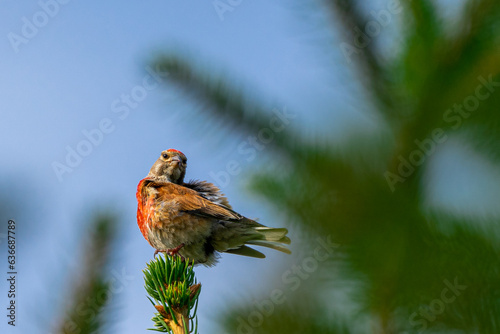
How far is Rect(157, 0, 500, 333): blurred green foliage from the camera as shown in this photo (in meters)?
0.92

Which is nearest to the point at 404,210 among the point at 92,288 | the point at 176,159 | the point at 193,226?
the point at 92,288

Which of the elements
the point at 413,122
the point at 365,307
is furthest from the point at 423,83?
the point at 365,307

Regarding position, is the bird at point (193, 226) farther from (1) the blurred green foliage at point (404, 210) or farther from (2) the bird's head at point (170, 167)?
(1) the blurred green foliage at point (404, 210)

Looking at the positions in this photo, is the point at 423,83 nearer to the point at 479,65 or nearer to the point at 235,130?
the point at 479,65

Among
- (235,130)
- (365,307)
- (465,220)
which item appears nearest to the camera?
(465,220)

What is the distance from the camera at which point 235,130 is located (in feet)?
4.13

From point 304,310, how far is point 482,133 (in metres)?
0.48

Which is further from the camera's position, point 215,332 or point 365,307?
point 215,332

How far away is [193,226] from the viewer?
14.1 ft

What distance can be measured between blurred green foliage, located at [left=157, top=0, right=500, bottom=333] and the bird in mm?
3065

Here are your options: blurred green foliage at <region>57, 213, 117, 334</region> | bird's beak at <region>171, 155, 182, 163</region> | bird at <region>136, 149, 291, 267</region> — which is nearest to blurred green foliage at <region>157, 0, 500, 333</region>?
blurred green foliage at <region>57, 213, 117, 334</region>

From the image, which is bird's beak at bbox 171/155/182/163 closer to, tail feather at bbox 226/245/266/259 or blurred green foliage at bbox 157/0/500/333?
tail feather at bbox 226/245/266/259

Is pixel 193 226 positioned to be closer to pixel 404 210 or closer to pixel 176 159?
pixel 176 159

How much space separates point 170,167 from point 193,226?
1.14m
